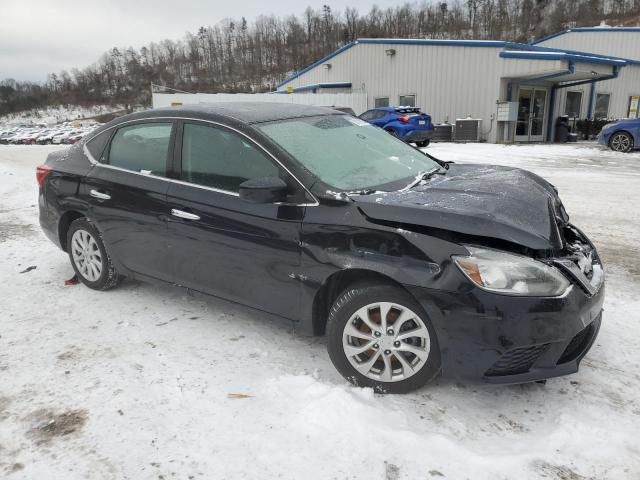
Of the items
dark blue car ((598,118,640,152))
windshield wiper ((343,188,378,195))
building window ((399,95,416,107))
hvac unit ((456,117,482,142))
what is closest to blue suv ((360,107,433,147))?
hvac unit ((456,117,482,142))

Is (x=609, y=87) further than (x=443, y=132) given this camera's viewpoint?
Yes

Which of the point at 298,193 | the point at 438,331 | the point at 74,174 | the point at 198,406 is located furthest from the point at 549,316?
the point at 74,174

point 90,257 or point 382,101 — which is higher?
point 382,101

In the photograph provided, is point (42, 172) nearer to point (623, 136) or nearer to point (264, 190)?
point (264, 190)

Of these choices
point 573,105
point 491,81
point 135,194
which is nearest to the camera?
point 135,194

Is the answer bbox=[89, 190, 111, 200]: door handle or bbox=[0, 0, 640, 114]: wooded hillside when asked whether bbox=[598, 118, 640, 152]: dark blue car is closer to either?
bbox=[89, 190, 111, 200]: door handle

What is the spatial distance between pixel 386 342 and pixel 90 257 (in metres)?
2.91

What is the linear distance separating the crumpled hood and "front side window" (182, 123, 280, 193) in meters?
0.75

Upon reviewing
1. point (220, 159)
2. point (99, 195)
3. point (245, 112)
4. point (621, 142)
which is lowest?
point (621, 142)

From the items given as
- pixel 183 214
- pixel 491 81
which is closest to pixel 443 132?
pixel 491 81

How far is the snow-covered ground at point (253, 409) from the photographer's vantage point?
229cm

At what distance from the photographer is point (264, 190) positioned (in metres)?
2.85

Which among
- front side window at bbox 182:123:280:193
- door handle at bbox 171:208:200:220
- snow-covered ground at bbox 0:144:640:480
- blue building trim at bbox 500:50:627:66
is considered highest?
blue building trim at bbox 500:50:627:66

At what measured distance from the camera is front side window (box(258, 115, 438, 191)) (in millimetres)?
3137
